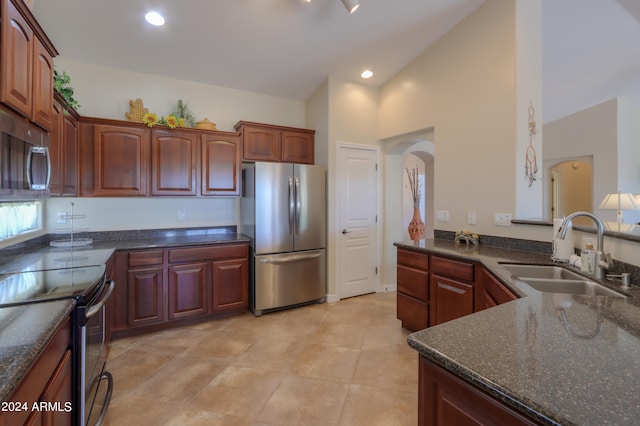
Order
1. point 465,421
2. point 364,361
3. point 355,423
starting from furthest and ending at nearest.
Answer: point 364,361
point 355,423
point 465,421

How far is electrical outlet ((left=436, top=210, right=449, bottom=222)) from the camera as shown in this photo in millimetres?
3090

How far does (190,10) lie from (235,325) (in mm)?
2973

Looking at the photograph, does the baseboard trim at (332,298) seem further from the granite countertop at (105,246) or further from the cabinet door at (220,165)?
the cabinet door at (220,165)

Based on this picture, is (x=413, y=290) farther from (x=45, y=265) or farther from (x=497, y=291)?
(x=45, y=265)

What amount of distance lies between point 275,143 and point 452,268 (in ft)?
8.31

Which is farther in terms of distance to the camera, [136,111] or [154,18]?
[136,111]

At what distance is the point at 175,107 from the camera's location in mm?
3461

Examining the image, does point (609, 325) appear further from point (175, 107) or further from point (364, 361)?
point (175, 107)

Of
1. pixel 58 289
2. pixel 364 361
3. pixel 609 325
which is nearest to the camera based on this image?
pixel 609 325

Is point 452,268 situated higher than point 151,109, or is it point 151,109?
point 151,109

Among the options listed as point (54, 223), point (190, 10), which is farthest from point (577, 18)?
point (54, 223)

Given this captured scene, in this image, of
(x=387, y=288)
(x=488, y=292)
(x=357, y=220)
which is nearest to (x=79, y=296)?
(x=488, y=292)

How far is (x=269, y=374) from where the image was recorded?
219cm

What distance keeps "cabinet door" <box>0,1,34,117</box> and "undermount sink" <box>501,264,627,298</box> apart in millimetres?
2719
